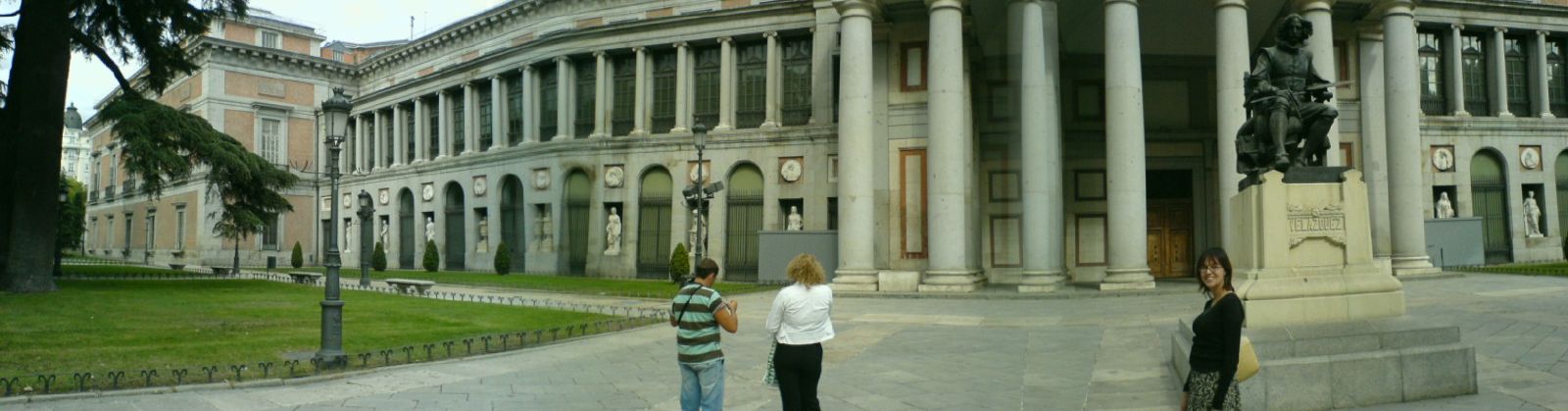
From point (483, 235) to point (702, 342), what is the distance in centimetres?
4072

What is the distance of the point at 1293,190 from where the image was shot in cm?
940

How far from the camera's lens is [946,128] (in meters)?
24.1

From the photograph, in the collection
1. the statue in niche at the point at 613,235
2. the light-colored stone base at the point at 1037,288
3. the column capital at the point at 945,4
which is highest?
the column capital at the point at 945,4

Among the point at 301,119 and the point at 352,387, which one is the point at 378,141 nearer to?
the point at 301,119

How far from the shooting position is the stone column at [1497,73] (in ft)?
118

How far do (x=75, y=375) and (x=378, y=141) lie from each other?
160 ft

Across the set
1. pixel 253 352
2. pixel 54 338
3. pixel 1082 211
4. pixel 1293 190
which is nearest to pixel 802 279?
pixel 1293 190

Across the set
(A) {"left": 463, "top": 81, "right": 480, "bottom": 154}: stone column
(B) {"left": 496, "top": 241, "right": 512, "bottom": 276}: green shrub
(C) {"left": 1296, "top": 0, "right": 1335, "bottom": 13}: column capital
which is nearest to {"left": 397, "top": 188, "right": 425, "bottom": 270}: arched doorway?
(A) {"left": 463, "top": 81, "right": 480, "bottom": 154}: stone column

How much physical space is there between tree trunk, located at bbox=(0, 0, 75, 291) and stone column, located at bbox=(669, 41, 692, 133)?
19.3 m

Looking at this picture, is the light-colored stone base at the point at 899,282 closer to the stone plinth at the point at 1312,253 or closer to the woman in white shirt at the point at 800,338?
the stone plinth at the point at 1312,253

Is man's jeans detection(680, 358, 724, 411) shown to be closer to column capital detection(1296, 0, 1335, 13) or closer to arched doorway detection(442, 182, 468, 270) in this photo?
column capital detection(1296, 0, 1335, 13)

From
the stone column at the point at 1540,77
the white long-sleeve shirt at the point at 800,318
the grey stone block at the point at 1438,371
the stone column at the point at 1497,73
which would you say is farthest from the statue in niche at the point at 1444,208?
the white long-sleeve shirt at the point at 800,318

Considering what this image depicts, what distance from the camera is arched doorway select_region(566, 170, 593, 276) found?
40.7 meters

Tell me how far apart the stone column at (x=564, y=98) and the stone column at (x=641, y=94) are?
3.49 metres
